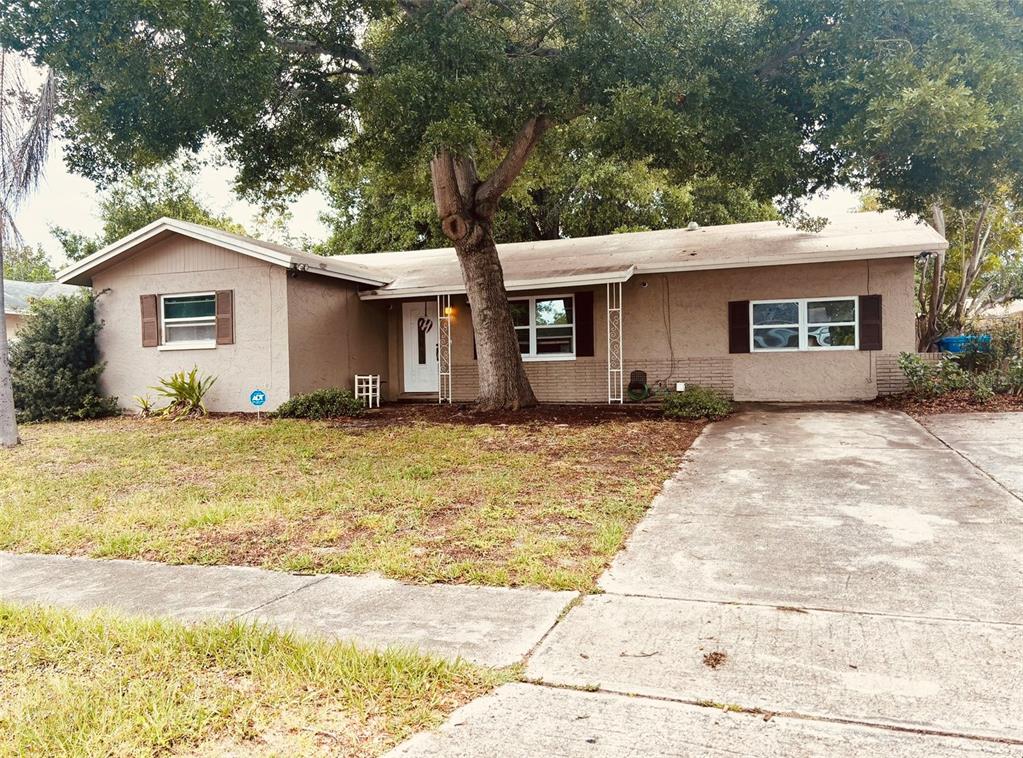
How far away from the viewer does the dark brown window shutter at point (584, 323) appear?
14.3m

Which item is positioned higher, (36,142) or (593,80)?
(593,80)

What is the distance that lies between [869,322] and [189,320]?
12894 millimetres

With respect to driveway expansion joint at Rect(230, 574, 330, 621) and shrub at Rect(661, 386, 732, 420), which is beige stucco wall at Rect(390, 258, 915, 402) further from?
driveway expansion joint at Rect(230, 574, 330, 621)

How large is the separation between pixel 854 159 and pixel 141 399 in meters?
13.2

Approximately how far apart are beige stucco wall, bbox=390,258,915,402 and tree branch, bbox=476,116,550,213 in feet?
10.8

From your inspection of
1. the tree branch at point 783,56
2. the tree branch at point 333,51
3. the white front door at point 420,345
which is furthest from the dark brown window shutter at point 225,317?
the tree branch at point 783,56

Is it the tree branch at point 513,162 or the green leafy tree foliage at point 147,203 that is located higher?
the green leafy tree foliage at point 147,203

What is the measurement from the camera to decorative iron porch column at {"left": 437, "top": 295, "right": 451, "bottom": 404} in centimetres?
1502

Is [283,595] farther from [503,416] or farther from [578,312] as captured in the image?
[578,312]

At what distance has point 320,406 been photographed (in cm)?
1255

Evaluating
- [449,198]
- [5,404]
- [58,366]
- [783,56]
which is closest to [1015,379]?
[783,56]

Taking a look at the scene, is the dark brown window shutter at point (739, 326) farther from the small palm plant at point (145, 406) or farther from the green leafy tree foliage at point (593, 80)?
the small palm plant at point (145, 406)

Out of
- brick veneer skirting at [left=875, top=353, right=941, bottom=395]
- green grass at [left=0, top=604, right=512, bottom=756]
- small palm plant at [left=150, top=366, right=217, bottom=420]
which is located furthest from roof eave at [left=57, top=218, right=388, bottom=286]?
green grass at [left=0, top=604, right=512, bottom=756]

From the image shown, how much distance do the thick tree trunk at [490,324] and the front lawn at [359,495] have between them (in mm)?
1351
